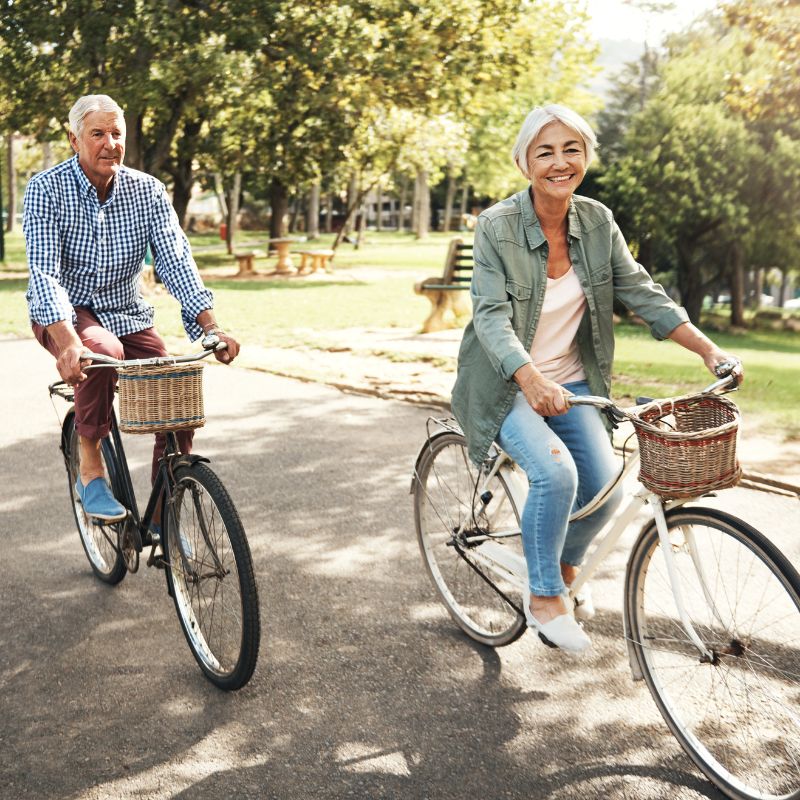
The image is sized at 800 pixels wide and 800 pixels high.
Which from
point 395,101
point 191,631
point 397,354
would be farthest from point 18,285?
point 191,631

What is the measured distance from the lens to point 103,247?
13.1ft

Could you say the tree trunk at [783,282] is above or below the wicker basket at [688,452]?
below

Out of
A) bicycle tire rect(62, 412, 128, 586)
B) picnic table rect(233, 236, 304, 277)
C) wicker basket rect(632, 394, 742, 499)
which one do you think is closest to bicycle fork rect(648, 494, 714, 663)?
wicker basket rect(632, 394, 742, 499)

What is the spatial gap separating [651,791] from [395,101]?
18.4m

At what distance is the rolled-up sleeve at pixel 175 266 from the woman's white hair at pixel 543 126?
52.4 inches

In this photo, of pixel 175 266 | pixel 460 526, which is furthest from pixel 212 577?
pixel 175 266

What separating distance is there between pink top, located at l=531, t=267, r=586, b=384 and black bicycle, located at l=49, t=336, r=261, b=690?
3.67ft

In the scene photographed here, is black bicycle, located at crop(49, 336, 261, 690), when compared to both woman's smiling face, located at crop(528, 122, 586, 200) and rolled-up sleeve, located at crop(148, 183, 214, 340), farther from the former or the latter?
woman's smiling face, located at crop(528, 122, 586, 200)

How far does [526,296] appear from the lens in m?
3.42

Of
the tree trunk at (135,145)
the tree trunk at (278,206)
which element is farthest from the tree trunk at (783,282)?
the tree trunk at (278,206)

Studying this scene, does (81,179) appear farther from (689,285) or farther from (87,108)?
(689,285)

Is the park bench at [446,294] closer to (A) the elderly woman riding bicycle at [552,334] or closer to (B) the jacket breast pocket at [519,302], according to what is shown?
(A) the elderly woman riding bicycle at [552,334]

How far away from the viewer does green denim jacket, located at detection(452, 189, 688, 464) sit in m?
3.41

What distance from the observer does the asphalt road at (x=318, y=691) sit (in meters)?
3.09
